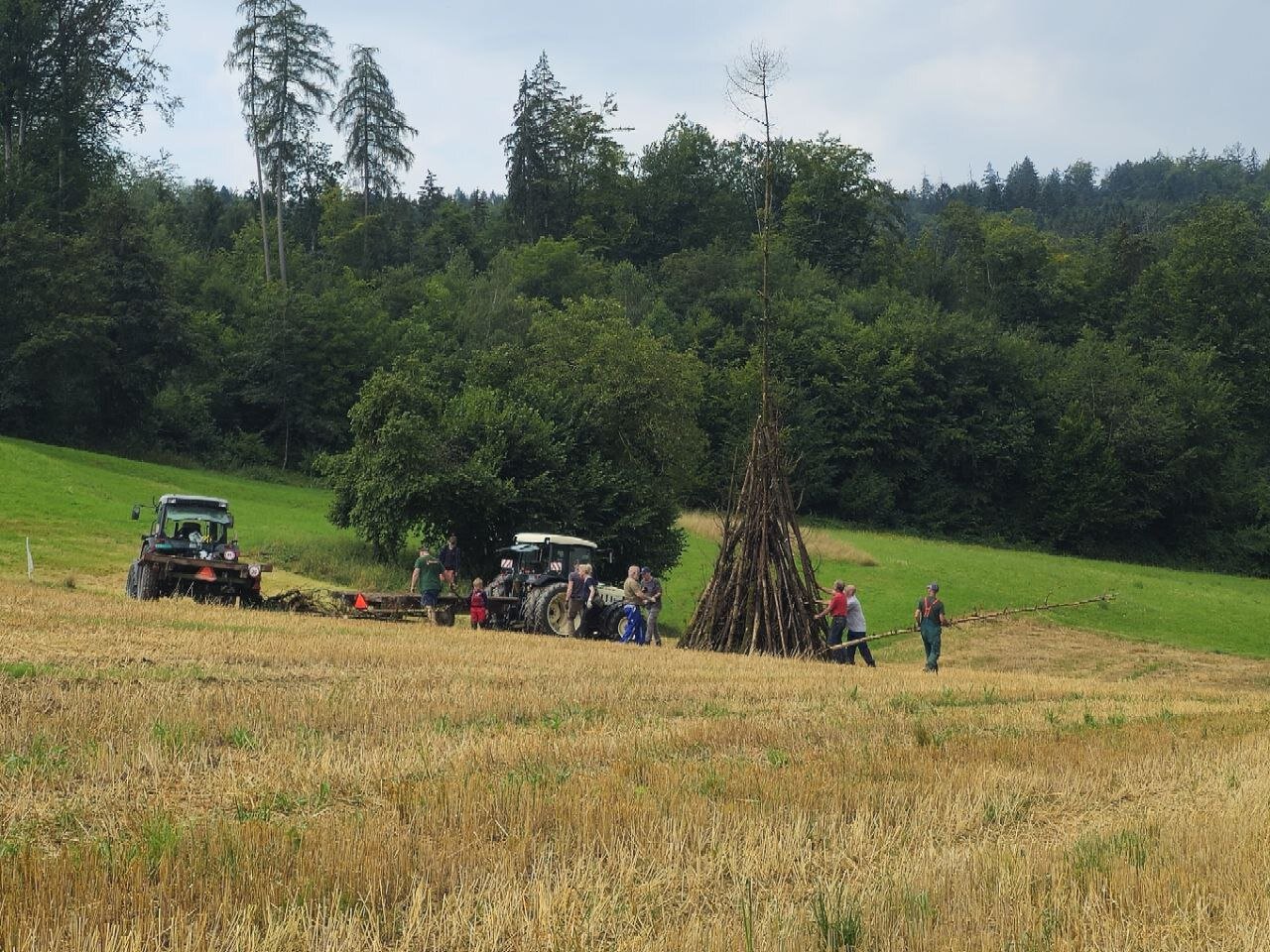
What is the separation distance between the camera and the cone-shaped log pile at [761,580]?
73.8 feet

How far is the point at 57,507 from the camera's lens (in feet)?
126

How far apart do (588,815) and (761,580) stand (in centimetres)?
1638

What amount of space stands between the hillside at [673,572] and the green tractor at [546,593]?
29.0 ft

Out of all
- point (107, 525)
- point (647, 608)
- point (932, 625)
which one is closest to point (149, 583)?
point (647, 608)

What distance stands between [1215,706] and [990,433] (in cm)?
5891

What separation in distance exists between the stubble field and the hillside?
20168 millimetres

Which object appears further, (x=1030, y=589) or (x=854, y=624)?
(x=1030, y=589)

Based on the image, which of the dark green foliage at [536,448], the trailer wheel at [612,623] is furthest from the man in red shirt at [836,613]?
the dark green foliage at [536,448]

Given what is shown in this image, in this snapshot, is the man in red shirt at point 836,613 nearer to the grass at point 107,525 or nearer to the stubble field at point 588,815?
the stubble field at point 588,815

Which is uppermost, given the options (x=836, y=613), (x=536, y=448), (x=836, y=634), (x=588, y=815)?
(x=536, y=448)

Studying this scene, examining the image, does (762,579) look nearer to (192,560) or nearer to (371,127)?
(192,560)

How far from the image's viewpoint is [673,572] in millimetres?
44656

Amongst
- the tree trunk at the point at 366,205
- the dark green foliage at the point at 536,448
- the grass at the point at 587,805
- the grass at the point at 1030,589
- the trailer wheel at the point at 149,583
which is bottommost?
the grass at the point at 1030,589

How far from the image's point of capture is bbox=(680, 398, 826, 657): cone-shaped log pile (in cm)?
2248
